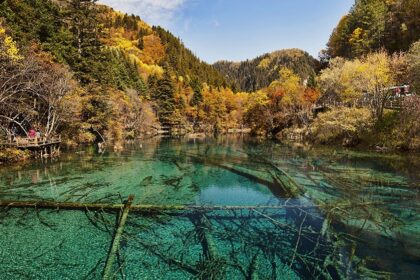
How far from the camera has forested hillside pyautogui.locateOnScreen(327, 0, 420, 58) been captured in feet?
181

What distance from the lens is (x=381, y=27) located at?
6106cm

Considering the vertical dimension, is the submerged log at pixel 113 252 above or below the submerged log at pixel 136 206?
below

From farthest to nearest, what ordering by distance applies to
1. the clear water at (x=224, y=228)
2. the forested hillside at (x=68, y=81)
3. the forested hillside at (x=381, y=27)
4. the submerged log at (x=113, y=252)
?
1. the forested hillside at (x=381, y=27)
2. the forested hillside at (x=68, y=81)
3. the clear water at (x=224, y=228)
4. the submerged log at (x=113, y=252)

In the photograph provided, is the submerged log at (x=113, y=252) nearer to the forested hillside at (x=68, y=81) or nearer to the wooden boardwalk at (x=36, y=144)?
Answer: the forested hillside at (x=68, y=81)

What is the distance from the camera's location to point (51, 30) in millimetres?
42125

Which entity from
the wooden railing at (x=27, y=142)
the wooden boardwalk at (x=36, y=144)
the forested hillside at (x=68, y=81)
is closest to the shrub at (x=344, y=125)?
the forested hillside at (x=68, y=81)

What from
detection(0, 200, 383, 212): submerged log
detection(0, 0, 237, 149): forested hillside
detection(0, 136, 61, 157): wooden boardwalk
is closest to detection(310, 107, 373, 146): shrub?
detection(0, 200, 383, 212): submerged log

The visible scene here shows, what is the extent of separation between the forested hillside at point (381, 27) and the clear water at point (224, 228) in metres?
44.0

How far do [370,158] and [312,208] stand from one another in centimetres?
1829

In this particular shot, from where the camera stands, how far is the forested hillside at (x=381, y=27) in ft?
181

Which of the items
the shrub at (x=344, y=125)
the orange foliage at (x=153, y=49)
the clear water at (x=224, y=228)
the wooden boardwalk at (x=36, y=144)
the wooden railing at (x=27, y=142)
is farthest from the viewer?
the orange foliage at (x=153, y=49)

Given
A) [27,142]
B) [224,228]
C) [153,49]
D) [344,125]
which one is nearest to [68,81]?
[27,142]

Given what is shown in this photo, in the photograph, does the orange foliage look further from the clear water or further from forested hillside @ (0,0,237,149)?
the clear water

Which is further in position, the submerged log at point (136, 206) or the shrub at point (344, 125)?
the shrub at point (344, 125)
